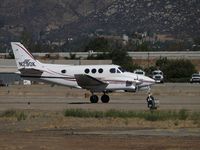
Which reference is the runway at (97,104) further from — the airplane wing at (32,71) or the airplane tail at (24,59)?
the airplane tail at (24,59)

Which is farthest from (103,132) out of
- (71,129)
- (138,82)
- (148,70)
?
(148,70)

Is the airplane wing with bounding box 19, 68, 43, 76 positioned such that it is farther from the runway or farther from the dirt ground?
the dirt ground

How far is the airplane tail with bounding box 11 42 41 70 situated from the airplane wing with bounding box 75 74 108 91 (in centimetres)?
462

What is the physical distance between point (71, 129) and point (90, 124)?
2319mm

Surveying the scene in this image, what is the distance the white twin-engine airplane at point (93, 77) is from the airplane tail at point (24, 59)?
15cm

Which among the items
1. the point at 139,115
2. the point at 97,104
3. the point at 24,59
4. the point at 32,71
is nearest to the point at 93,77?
the point at 97,104

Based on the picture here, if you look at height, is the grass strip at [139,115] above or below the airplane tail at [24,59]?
below

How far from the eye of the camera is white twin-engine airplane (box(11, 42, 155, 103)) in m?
52.9

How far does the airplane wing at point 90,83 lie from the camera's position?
174 ft

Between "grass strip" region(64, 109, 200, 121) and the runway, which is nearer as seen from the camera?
"grass strip" region(64, 109, 200, 121)

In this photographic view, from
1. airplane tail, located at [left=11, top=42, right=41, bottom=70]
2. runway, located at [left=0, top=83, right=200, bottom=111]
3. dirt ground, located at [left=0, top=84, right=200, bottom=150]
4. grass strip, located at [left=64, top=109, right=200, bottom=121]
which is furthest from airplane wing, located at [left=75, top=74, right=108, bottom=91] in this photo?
dirt ground, located at [left=0, top=84, right=200, bottom=150]

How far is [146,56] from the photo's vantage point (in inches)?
6412

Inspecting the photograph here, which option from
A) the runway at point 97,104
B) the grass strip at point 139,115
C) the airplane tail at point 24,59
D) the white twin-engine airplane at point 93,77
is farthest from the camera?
the airplane tail at point 24,59

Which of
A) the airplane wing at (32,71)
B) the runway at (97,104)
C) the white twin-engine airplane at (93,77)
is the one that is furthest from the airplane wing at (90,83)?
the airplane wing at (32,71)
